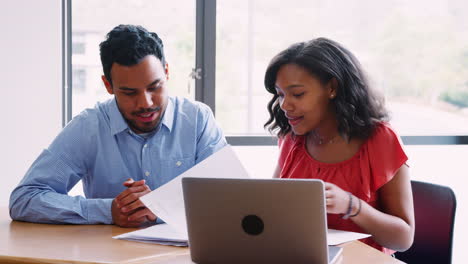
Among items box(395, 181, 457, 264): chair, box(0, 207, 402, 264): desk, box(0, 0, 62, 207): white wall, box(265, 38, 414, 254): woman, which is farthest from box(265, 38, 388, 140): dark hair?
box(0, 0, 62, 207): white wall

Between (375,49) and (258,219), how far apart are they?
2398mm

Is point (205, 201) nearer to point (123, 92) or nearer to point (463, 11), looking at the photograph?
point (123, 92)

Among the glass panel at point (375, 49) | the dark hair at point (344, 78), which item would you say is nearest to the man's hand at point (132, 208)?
the dark hair at point (344, 78)

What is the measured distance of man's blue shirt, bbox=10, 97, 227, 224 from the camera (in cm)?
160

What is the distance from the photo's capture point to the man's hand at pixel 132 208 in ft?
4.99

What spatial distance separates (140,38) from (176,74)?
1.35 meters

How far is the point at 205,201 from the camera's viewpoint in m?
1.16

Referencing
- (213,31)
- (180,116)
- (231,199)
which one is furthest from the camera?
(213,31)

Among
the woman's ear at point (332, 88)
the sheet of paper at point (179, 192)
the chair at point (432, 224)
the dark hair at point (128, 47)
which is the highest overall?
the dark hair at point (128, 47)

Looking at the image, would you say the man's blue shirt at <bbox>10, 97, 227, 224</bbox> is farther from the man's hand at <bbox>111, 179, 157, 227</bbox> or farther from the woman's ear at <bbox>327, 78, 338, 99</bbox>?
the woman's ear at <bbox>327, 78, 338, 99</bbox>

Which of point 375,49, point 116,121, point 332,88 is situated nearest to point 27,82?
point 116,121

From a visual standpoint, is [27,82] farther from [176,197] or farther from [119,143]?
[176,197]

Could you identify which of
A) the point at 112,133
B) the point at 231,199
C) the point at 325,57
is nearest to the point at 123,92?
the point at 112,133

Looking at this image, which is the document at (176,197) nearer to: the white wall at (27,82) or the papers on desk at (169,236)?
the papers on desk at (169,236)
